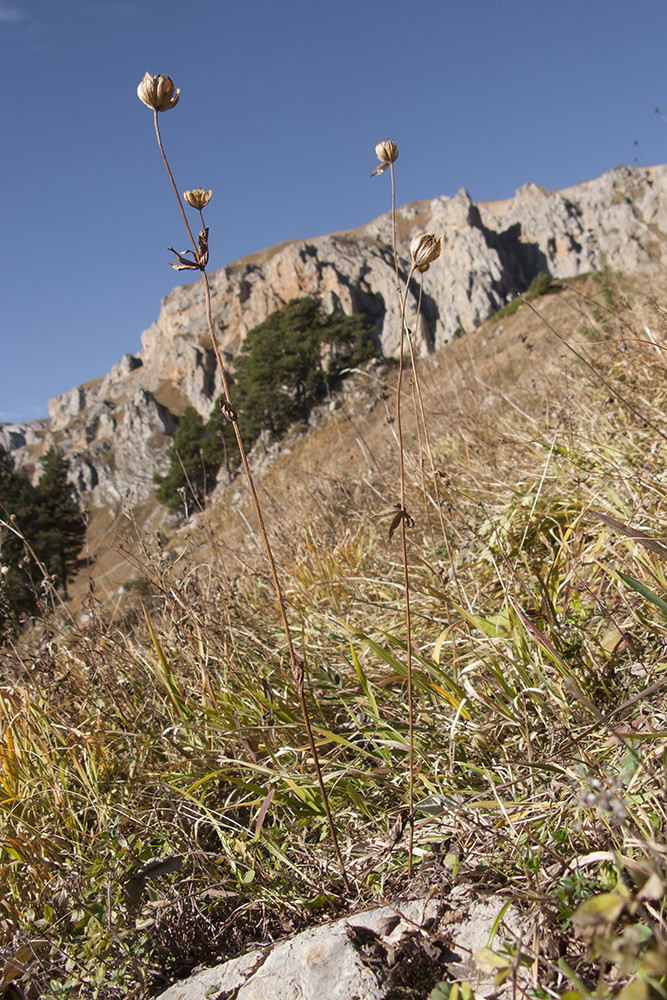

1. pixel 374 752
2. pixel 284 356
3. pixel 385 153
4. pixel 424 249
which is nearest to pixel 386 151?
pixel 385 153

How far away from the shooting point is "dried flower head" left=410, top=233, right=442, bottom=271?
1.01 metres

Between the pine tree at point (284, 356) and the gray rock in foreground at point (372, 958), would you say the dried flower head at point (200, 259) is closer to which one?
the gray rock in foreground at point (372, 958)

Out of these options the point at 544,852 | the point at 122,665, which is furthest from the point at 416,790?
the point at 122,665

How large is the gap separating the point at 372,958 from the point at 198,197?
1.49m

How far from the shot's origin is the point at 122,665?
7.54ft

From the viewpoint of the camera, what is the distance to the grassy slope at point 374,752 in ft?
3.44

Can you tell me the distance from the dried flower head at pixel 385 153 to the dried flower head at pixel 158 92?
16.7 inches

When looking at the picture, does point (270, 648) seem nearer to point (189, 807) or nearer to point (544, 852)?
point (189, 807)

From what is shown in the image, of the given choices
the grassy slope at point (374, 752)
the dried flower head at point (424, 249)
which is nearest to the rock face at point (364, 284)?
the grassy slope at point (374, 752)

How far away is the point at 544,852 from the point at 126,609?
2759 millimetres

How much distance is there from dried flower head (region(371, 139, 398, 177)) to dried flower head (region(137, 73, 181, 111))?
423 mm

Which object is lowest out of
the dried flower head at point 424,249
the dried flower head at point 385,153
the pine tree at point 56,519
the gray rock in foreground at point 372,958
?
the gray rock in foreground at point 372,958

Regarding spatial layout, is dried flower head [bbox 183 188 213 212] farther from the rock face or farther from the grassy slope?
the rock face

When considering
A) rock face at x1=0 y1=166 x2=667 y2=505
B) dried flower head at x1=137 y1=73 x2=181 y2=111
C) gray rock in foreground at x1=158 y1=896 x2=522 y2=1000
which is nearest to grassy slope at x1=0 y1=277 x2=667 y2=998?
gray rock in foreground at x1=158 y1=896 x2=522 y2=1000
